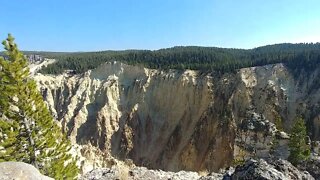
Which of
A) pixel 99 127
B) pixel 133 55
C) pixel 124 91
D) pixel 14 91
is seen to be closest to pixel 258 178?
pixel 14 91

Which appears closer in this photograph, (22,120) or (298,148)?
(22,120)

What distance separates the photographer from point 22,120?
79.4ft

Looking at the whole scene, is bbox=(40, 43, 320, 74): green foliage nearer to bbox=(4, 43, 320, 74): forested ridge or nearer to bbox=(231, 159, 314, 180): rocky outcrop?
bbox=(4, 43, 320, 74): forested ridge

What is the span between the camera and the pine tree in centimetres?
2331

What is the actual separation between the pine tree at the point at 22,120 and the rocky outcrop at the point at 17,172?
9064 millimetres

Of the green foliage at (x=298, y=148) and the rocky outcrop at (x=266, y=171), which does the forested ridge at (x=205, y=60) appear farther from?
the rocky outcrop at (x=266, y=171)

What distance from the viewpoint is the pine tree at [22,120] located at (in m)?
23.3

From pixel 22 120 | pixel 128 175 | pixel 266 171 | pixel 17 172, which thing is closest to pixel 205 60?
pixel 128 175

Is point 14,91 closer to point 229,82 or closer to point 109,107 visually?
point 229,82

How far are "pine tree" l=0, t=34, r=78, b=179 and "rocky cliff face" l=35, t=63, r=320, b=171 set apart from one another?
3306 centimetres

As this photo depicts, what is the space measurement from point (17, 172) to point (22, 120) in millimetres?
10693

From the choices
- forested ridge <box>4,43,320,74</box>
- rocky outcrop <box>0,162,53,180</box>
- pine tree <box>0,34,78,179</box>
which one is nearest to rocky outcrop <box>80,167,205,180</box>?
pine tree <box>0,34,78,179</box>

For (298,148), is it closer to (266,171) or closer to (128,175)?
(128,175)

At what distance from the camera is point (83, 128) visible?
89.5 metres
